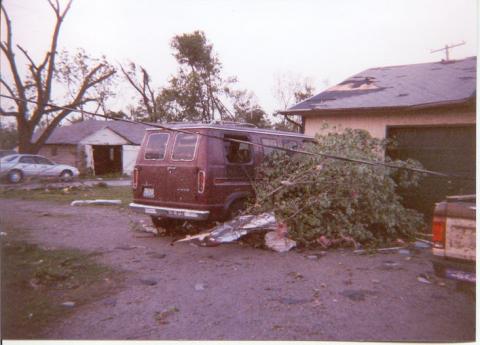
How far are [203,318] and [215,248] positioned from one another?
246cm

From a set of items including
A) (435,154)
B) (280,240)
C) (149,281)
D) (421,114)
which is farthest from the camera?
(421,114)

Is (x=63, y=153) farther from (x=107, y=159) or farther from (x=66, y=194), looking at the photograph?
(x=66, y=194)

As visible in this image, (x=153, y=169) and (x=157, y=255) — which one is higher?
(x=153, y=169)

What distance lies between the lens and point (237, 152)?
659cm

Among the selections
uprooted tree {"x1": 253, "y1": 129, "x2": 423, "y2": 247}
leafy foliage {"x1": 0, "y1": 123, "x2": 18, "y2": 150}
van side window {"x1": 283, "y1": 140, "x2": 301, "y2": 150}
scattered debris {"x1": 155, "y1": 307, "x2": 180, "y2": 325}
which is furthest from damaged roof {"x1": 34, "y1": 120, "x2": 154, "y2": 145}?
scattered debris {"x1": 155, "y1": 307, "x2": 180, "y2": 325}

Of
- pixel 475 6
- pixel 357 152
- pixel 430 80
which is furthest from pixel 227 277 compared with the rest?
pixel 430 80

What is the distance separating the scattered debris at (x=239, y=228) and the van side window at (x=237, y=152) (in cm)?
98

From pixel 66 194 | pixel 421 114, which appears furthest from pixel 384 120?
pixel 66 194

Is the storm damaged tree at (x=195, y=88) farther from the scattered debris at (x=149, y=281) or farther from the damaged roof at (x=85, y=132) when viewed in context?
the scattered debris at (x=149, y=281)

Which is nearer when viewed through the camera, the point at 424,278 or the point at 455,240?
the point at 455,240

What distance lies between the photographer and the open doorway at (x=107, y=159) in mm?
26578

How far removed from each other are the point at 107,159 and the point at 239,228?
2312 centimetres

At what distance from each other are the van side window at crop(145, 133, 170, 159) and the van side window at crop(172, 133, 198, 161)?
10.5 inches

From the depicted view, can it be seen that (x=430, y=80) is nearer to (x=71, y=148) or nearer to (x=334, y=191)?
(x=334, y=191)
